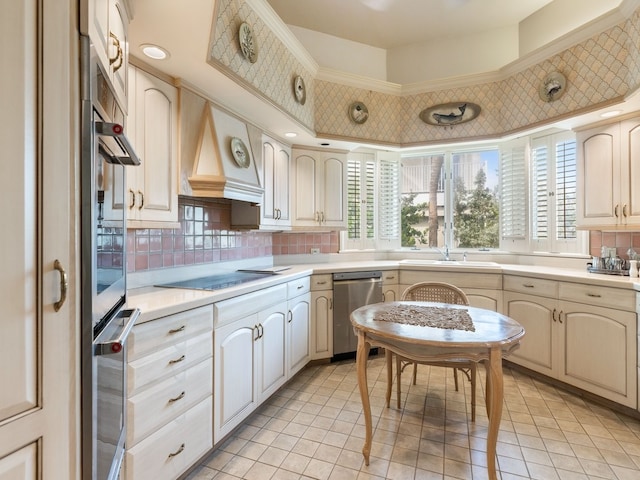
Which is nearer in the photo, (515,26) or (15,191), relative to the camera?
(15,191)

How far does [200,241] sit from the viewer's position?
2443 mm

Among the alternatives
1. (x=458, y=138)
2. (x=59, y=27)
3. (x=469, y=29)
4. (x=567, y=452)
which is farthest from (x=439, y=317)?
(x=469, y=29)

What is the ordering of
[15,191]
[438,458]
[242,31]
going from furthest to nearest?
[242,31], [438,458], [15,191]

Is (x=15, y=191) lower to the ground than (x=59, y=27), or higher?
lower

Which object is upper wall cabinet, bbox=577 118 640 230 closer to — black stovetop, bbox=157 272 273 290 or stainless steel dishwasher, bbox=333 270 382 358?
stainless steel dishwasher, bbox=333 270 382 358

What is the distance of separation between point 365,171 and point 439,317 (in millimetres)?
2402

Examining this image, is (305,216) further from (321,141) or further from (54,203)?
(54,203)

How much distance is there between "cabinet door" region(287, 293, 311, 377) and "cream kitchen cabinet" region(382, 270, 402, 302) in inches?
33.3

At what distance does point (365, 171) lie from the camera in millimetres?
3865

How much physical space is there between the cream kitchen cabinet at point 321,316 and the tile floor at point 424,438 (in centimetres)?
44

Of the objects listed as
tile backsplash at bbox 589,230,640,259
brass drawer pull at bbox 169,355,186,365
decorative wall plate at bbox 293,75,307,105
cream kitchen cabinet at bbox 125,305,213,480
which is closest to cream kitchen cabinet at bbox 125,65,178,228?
cream kitchen cabinet at bbox 125,305,213,480

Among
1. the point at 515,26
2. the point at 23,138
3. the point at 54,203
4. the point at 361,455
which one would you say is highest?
the point at 515,26

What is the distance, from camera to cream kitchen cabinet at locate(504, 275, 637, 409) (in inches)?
85.4

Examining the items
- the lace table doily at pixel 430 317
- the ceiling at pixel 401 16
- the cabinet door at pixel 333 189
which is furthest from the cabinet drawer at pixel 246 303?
the ceiling at pixel 401 16
